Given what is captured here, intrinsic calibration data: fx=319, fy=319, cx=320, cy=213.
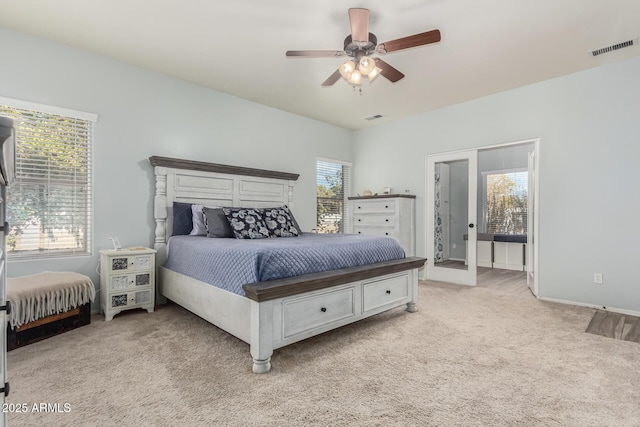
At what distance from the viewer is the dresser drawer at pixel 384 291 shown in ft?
9.19

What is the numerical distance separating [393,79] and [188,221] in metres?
2.67

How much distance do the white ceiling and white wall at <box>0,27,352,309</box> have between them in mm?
179

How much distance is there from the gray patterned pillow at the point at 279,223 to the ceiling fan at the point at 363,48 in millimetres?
1701

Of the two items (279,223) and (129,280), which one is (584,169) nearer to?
(279,223)

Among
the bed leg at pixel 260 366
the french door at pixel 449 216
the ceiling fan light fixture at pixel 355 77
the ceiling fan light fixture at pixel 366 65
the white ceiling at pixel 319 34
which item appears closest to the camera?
the bed leg at pixel 260 366

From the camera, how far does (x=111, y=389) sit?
181cm

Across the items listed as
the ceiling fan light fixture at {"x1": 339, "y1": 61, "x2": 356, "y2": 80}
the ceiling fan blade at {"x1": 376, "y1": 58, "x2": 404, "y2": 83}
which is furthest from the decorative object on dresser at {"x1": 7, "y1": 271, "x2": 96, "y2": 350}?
the ceiling fan blade at {"x1": 376, "y1": 58, "x2": 404, "y2": 83}

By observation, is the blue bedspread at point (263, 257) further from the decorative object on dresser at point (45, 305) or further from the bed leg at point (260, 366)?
the decorative object on dresser at point (45, 305)

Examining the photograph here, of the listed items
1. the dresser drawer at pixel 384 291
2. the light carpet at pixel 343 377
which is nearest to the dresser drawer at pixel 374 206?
the dresser drawer at pixel 384 291

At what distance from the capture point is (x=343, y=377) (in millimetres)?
1964

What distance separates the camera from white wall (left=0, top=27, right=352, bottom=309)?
2961mm

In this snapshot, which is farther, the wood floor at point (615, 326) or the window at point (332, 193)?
the window at point (332, 193)

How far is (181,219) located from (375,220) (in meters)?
2.96

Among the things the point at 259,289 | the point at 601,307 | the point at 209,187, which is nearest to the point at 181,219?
the point at 209,187
